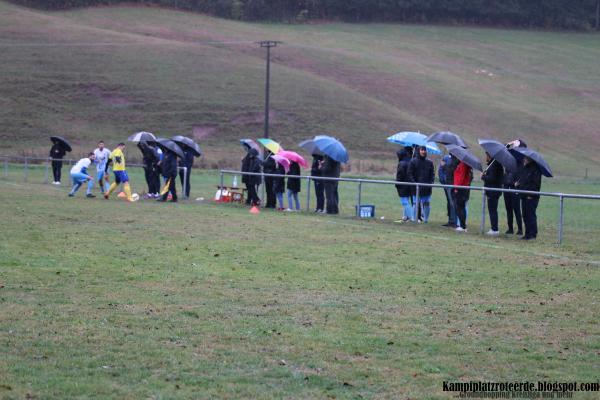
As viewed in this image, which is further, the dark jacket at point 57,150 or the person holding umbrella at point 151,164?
the dark jacket at point 57,150

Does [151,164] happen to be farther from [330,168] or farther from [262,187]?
[330,168]

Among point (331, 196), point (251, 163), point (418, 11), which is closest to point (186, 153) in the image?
point (251, 163)

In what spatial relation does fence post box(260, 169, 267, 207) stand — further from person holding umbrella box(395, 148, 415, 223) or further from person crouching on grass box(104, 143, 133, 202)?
person holding umbrella box(395, 148, 415, 223)

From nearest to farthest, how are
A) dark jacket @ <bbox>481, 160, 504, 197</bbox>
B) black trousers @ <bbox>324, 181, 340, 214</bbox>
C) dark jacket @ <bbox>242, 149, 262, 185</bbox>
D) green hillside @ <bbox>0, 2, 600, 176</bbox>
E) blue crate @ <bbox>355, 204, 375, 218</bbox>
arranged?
dark jacket @ <bbox>481, 160, 504, 197</bbox>, blue crate @ <bbox>355, 204, 375, 218</bbox>, black trousers @ <bbox>324, 181, 340, 214</bbox>, dark jacket @ <bbox>242, 149, 262, 185</bbox>, green hillside @ <bbox>0, 2, 600, 176</bbox>

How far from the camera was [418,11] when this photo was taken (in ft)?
382

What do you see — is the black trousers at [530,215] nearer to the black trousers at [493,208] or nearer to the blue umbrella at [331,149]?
the black trousers at [493,208]

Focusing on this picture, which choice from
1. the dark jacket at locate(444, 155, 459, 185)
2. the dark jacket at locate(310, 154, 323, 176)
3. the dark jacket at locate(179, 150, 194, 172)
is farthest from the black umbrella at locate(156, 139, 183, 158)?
the dark jacket at locate(444, 155, 459, 185)

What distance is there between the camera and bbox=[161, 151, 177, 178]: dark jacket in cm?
2789

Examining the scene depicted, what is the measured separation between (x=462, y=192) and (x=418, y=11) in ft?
325

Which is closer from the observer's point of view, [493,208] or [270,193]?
[493,208]

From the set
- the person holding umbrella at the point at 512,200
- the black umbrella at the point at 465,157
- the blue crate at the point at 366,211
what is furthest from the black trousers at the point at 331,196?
the person holding umbrella at the point at 512,200

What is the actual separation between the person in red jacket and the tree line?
91214mm

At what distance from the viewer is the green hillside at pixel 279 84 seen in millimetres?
67125

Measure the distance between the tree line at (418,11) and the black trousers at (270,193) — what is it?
85820mm
